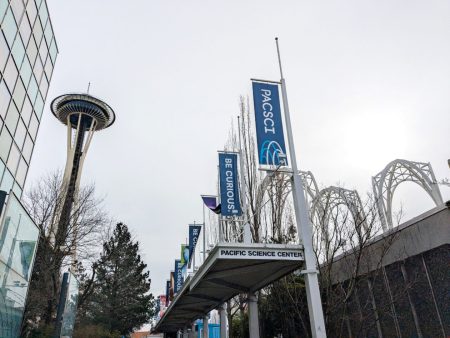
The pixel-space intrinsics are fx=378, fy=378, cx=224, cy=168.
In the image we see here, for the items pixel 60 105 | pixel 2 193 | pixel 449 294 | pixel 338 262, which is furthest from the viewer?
pixel 60 105

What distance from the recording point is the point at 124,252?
51.2 m

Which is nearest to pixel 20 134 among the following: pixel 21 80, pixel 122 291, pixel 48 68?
pixel 21 80

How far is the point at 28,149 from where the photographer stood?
66.3ft

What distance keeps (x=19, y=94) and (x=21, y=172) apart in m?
3.95

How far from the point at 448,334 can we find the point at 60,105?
196 ft

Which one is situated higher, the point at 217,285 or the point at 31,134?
the point at 31,134

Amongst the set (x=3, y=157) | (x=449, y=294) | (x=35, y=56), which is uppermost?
(x=35, y=56)

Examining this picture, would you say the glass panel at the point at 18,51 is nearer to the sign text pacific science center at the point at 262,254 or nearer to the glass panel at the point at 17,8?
the glass panel at the point at 17,8

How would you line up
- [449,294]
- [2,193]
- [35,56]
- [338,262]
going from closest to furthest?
1. [2,193]
2. [449,294]
3. [338,262]
4. [35,56]

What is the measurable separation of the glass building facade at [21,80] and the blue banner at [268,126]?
12.1 m

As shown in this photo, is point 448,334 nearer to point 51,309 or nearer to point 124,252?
point 51,309

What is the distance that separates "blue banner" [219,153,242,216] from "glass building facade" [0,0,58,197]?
33.7 feet

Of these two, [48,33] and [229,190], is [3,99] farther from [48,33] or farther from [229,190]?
[229,190]

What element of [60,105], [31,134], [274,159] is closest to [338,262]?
[274,159]
